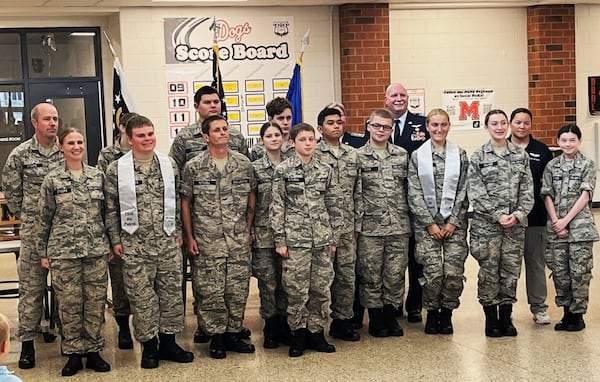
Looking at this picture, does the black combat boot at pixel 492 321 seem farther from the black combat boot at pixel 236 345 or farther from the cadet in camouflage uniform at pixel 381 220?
the black combat boot at pixel 236 345

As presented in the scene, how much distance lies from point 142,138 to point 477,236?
2299 mm

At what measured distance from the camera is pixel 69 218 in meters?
5.32

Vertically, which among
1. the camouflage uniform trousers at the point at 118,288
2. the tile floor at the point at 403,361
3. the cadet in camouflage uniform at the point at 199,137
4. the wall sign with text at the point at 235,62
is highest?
the wall sign with text at the point at 235,62

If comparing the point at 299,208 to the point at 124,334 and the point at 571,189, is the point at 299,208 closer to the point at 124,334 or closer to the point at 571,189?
the point at 124,334

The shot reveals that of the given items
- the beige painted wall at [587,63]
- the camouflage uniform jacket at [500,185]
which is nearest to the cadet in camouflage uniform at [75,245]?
the camouflage uniform jacket at [500,185]

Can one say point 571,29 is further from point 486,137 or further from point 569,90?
point 486,137

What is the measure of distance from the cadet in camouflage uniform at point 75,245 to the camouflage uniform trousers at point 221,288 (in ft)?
2.03

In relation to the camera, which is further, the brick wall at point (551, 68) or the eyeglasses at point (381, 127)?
the brick wall at point (551, 68)

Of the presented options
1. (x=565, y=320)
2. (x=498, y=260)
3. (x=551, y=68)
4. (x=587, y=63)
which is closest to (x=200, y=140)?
(x=498, y=260)

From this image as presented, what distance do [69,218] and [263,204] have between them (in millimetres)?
1273

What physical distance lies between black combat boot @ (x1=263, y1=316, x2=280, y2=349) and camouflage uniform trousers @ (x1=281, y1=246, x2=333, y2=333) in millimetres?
266

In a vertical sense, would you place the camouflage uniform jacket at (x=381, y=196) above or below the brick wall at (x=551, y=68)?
below

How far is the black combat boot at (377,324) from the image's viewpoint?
20.1 feet

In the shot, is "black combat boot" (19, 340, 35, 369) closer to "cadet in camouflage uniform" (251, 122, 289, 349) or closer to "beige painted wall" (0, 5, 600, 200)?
"cadet in camouflage uniform" (251, 122, 289, 349)
